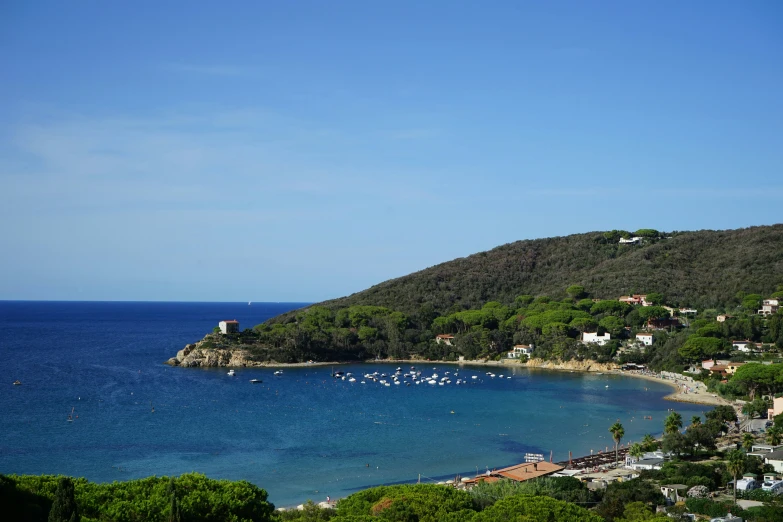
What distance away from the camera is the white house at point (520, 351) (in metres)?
76.4

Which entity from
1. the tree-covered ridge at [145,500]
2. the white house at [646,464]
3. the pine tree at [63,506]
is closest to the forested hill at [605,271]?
the white house at [646,464]

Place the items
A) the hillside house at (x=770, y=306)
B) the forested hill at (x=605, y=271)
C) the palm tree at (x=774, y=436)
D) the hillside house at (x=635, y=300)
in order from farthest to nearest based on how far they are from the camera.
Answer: the forested hill at (x=605, y=271)
the hillside house at (x=635, y=300)
the hillside house at (x=770, y=306)
the palm tree at (x=774, y=436)

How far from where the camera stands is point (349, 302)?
324ft

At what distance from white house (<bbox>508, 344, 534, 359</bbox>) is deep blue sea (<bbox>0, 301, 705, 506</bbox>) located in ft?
16.6

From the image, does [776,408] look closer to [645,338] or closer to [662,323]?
[645,338]

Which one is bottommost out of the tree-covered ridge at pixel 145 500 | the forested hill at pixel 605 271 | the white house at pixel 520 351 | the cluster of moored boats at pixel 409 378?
the cluster of moored boats at pixel 409 378

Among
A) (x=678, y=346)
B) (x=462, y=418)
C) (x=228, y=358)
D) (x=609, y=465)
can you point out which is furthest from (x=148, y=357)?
(x=609, y=465)

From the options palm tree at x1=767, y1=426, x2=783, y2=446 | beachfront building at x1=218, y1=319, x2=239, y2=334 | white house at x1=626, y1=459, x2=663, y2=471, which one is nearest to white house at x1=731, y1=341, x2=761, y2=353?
palm tree at x1=767, y1=426, x2=783, y2=446

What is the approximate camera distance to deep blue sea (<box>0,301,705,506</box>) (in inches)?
1273

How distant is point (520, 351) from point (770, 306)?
24.3 metres

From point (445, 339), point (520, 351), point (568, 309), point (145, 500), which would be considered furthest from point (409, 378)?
point (145, 500)

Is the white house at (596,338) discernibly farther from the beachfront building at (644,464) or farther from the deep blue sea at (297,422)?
the beachfront building at (644,464)

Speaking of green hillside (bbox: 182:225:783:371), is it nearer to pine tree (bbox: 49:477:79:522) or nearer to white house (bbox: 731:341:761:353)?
white house (bbox: 731:341:761:353)

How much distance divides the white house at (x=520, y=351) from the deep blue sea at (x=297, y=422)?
5.05 meters
